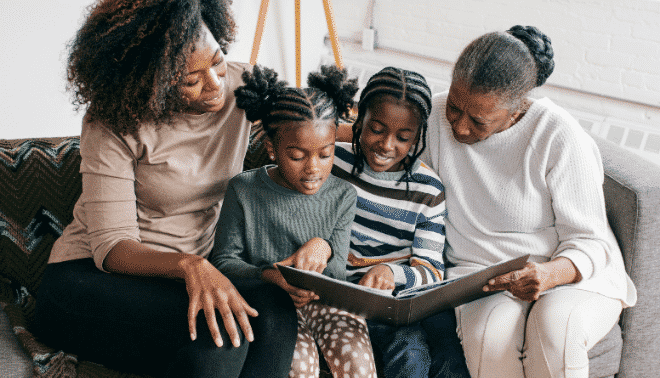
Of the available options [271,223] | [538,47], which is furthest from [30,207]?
[538,47]

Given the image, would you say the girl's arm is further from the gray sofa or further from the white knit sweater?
the gray sofa

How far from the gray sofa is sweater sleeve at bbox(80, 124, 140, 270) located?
0.28 metres

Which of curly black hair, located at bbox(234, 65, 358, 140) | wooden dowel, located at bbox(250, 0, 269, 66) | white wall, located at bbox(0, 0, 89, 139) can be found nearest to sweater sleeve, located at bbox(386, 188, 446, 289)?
curly black hair, located at bbox(234, 65, 358, 140)

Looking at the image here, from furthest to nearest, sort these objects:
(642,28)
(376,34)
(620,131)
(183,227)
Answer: (376,34)
(620,131)
(642,28)
(183,227)

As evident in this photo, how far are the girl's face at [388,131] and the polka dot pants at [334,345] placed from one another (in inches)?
16.7

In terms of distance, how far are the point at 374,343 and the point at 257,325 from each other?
40cm

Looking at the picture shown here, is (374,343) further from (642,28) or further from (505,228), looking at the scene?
(642,28)

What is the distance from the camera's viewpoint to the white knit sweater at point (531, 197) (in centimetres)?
131

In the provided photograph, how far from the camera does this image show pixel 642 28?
266cm

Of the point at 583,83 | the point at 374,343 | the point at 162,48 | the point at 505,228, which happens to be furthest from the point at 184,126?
the point at 583,83

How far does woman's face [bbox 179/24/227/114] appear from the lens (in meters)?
1.19

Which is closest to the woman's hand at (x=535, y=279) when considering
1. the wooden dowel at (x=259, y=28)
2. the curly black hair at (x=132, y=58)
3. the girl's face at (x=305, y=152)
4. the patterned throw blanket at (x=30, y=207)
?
the girl's face at (x=305, y=152)

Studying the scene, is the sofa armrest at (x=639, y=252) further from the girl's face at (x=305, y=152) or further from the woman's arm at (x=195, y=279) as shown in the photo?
the woman's arm at (x=195, y=279)

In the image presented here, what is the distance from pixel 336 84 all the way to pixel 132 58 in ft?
1.67
